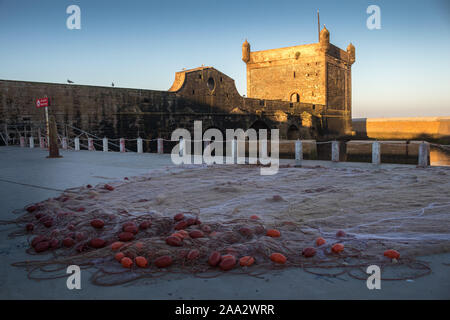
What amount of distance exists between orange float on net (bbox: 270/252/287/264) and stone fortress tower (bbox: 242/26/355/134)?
37.1 m

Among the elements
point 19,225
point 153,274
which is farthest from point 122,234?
point 19,225

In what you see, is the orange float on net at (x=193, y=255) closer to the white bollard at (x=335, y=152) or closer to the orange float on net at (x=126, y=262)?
the orange float on net at (x=126, y=262)

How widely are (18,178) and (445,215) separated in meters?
7.64

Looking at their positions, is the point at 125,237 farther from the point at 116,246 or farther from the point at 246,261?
the point at 246,261

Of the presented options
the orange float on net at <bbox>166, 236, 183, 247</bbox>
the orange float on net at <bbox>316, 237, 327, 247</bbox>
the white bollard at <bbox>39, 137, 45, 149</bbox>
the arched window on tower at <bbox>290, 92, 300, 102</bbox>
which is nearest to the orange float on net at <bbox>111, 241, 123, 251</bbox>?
the orange float on net at <bbox>166, 236, 183, 247</bbox>

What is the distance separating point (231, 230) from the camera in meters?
3.19

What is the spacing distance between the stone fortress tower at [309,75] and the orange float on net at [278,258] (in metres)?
37.1

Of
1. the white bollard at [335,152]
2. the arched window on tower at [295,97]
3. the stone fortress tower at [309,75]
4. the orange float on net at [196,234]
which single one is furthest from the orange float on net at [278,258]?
the arched window on tower at [295,97]

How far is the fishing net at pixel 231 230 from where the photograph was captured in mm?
2504

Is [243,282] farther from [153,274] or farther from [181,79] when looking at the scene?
[181,79]

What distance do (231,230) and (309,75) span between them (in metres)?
38.3

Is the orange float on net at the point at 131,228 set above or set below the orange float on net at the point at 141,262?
above

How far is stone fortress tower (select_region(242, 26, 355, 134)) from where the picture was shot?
124ft

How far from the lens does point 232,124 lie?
77.4ft
